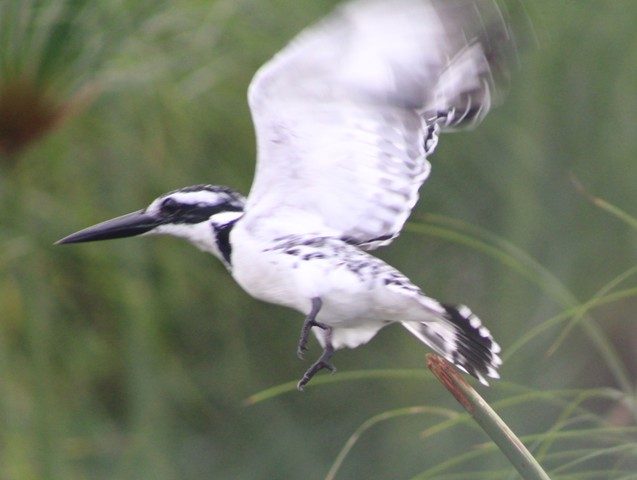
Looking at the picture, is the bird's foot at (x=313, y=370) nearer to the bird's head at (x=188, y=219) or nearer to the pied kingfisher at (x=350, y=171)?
the pied kingfisher at (x=350, y=171)

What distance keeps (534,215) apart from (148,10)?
0.56m

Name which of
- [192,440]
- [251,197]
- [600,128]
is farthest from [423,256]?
[251,197]

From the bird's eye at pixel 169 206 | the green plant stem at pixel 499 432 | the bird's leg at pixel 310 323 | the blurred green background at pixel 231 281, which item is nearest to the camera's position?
the green plant stem at pixel 499 432

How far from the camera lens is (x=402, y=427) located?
1716 millimetres

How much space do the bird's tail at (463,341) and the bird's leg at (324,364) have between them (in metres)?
0.10

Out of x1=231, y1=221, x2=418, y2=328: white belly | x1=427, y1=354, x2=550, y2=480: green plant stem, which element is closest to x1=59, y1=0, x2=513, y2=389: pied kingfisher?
x1=231, y1=221, x2=418, y2=328: white belly

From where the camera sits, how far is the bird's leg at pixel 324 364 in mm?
1112

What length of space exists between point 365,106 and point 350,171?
0.07 meters

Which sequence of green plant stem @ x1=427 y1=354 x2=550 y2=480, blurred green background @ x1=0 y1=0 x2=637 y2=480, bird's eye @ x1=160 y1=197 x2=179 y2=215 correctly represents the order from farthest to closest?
blurred green background @ x1=0 y1=0 x2=637 y2=480 < bird's eye @ x1=160 y1=197 x2=179 y2=215 < green plant stem @ x1=427 y1=354 x2=550 y2=480

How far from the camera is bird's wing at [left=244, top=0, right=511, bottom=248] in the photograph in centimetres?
118

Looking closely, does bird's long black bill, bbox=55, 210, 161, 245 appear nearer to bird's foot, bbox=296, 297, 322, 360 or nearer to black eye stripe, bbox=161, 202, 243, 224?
black eye stripe, bbox=161, 202, 243, 224

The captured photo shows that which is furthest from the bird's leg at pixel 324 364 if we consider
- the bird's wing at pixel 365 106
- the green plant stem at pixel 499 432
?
the green plant stem at pixel 499 432

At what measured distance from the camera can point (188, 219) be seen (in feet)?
4.26

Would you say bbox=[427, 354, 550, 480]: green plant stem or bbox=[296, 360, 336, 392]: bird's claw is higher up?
bbox=[427, 354, 550, 480]: green plant stem
